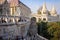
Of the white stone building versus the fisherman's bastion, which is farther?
the white stone building

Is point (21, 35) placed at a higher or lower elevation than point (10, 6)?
lower

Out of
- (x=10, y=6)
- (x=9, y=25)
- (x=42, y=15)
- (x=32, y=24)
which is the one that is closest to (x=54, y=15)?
(x=42, y=15)

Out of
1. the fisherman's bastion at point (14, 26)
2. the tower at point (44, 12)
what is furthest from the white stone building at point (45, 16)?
the fisherman's bastion at point (14, 26)

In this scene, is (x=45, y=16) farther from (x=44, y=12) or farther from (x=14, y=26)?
(x=14, y=26)

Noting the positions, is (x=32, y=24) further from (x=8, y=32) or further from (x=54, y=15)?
(x=54, y=15)

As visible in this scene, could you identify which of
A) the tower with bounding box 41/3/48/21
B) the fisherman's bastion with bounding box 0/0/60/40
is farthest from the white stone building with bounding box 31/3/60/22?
the fisherman's bastion with bounding box 0/0/60/40

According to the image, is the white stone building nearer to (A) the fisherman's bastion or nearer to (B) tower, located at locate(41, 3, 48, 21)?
(B) tower, located at locate(41, 3, 48, 21)

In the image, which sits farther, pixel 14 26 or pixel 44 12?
pixel 44 12

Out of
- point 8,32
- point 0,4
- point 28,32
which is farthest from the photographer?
point 0,4

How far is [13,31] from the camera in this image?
8906mm

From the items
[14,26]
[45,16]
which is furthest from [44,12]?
[14,26]

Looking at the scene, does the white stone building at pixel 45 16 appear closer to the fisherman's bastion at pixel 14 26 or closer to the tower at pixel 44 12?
the tower at pixel 44 12

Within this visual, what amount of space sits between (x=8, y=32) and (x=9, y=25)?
37cm

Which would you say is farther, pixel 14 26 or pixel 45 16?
pixel 45 16
